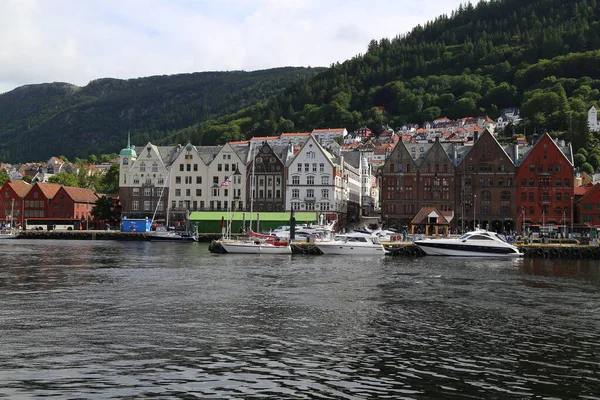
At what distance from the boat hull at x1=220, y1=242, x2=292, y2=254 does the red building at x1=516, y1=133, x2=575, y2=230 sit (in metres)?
51.6

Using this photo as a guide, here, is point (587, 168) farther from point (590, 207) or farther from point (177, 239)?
point (177, 239)

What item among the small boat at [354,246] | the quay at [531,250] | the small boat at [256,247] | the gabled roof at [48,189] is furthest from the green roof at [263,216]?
the gabled roof at [48,189]

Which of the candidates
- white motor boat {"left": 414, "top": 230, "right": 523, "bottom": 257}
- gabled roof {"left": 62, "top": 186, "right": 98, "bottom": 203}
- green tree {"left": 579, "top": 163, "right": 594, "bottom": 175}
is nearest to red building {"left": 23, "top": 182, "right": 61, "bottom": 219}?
gabled roof {"left": 62, "top": 186, "right": 98, "bottom": 203}

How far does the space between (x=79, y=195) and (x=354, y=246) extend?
311ft

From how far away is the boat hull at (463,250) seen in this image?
250 ft

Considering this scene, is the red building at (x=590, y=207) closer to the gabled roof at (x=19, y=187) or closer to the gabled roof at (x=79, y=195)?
the gabled roof at (x=79, y=195)

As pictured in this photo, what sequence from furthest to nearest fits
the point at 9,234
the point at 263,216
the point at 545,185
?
the point at 9,234, the point at 263,216, the point at 545,185

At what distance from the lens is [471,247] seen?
76438 mm

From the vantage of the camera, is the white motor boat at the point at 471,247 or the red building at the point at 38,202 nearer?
the white motor boat at the point at 471,247

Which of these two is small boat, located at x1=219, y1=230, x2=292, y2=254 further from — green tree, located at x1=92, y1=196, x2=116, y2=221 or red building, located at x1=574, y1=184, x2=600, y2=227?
green tree, located at x1=92, y1=196, x2=116, y2=221

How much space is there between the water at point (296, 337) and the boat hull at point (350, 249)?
26236 mm

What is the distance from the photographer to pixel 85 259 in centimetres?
6688

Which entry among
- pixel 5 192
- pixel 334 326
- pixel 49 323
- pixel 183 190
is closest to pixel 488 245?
pixel 334 326

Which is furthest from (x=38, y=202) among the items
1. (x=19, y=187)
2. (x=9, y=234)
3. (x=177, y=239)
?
(x=177, y=239)
